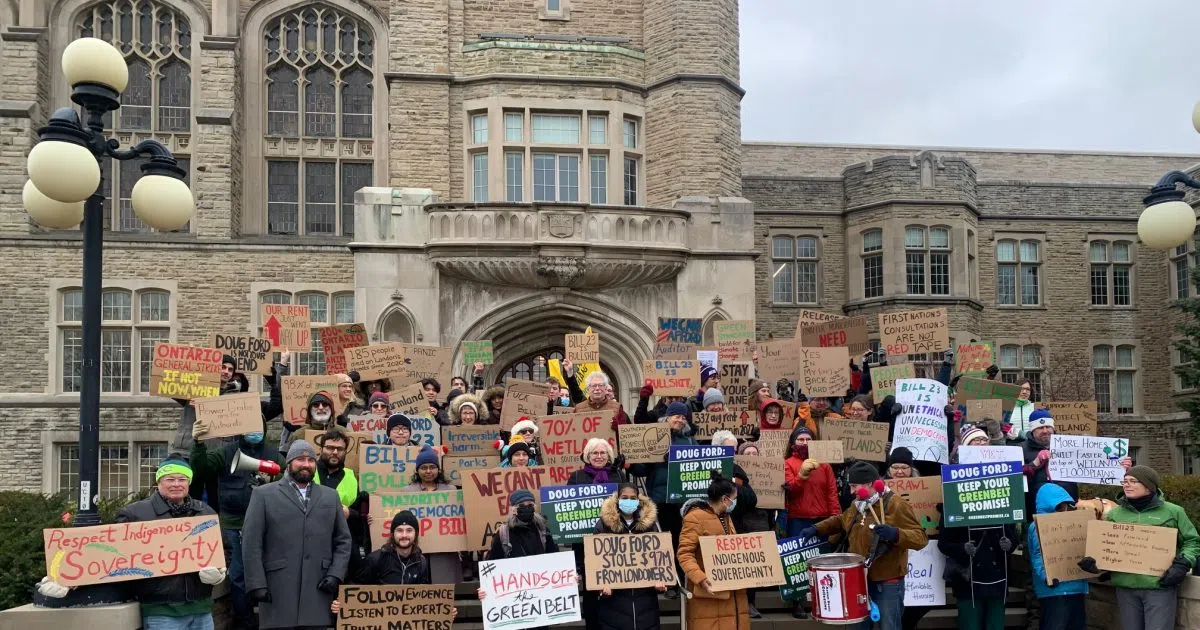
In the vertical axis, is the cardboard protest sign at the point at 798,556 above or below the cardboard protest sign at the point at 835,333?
below

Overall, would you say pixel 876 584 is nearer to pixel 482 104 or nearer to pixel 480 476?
pixel 480 476

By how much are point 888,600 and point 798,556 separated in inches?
30.6

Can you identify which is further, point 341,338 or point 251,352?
point 341,338

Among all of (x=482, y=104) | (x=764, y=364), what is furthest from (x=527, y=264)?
(x=764, y=364)

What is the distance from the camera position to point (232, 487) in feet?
26.8

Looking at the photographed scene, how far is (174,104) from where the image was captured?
24.3 meters

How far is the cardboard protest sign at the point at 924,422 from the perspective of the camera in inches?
376

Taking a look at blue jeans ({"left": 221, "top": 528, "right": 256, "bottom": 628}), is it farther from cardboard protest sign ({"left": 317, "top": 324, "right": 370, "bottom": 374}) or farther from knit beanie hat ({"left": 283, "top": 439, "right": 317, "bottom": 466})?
cardboard protest sign ({"left": 317, "top": 324, "right": 370, "bottom": 374})

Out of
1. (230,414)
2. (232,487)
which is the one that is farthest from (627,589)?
(230,414)

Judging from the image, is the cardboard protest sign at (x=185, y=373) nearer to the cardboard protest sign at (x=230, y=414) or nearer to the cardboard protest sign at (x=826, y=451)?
the cardboard protest sign at (x=230, y=414)

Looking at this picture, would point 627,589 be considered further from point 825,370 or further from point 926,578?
point 825,370

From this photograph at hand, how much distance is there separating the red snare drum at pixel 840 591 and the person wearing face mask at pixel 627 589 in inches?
43.3

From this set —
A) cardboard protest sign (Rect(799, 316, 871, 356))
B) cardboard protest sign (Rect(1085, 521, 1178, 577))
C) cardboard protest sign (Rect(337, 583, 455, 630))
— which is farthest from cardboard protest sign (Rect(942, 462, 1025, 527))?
cardboard protest sign (Rect(799, 316, 871, 356))

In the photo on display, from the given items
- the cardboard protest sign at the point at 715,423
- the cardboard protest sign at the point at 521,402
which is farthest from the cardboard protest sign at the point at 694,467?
the cardboard protest sign at the point at 521,402
